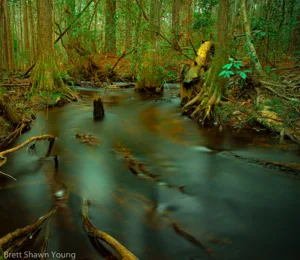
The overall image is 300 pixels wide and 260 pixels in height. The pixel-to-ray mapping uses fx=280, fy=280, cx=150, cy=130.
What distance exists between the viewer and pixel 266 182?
4340 mm

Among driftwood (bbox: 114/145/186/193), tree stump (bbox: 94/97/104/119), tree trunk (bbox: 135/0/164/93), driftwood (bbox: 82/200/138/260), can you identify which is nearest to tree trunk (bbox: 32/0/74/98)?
tree stump (bbox: 94/97/104/119)

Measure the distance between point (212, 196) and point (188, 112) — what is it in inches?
200

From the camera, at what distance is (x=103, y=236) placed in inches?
102

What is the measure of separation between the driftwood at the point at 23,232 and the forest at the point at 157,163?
0.01 m

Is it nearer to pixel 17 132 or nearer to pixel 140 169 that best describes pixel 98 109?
pixel 17 132

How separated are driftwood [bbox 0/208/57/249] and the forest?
0.01 m

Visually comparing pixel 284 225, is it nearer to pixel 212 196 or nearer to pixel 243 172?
pixel 212 196

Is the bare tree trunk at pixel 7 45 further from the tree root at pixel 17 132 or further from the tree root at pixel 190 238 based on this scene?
the tree root at pixel 190 238

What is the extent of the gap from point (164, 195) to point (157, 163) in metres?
1.24

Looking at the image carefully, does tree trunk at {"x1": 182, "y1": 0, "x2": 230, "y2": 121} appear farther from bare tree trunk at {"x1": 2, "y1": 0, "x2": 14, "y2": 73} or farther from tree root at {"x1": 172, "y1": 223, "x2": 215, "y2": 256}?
bare tree trunk at {"x1": 2, "y1": 0, "x2": 14, "y2": 73}

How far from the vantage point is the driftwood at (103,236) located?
7.34 feet

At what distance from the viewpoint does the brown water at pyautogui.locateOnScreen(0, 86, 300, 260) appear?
2.88 m

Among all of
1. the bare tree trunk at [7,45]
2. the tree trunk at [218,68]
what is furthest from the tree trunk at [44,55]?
the bare tree trunk at [7,45]

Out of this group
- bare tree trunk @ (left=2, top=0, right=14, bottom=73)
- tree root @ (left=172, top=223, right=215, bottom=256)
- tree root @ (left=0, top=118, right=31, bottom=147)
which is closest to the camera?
tree root @ (left=172, top=223, right=215, bottom=256)
